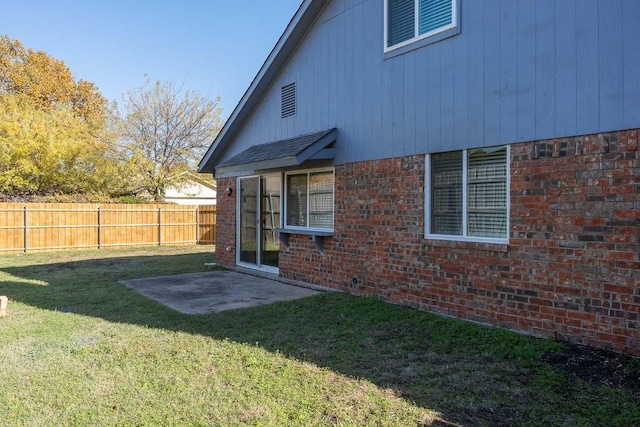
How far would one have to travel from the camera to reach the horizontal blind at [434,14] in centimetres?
681

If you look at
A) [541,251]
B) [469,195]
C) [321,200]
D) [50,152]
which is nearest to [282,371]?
[541,251]

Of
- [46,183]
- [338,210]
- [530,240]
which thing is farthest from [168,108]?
[530,240]

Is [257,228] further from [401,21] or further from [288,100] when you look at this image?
[401,21]

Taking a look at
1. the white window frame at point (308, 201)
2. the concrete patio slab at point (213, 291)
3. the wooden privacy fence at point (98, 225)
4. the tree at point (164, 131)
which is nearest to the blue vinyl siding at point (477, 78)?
the white window frame at point (308, 201)

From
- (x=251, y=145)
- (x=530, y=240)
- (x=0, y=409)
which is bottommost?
(x=0, y=409)

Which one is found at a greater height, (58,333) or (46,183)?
(46,183)

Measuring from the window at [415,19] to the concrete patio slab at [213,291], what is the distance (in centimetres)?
476

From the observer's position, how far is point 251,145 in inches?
457

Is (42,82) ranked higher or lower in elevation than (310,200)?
higher

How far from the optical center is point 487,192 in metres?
6.30

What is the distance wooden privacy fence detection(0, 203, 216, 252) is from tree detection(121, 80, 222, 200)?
6.26 m

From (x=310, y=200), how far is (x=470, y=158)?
4.00m

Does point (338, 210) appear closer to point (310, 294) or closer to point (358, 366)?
point (310, 294)

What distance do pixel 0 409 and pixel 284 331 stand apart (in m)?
3.16
